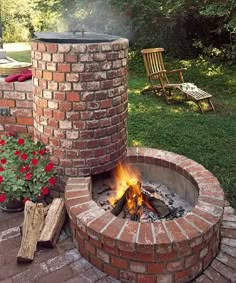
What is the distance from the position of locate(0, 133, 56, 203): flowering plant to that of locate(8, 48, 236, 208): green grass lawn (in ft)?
5.80

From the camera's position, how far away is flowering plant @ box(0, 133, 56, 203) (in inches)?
108

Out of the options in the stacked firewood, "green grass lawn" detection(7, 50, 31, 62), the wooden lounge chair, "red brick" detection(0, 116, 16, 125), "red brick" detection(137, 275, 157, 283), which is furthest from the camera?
"green grass lawn" detection(7, 50, 31, 62)

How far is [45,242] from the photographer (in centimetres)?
246

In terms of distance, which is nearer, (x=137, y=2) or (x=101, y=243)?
(x=101, y=243)

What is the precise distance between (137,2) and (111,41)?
6293 millimetres

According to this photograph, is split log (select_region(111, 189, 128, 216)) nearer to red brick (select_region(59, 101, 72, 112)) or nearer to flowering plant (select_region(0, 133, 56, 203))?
flowering plant (select_region(0, 133, 56, 203))

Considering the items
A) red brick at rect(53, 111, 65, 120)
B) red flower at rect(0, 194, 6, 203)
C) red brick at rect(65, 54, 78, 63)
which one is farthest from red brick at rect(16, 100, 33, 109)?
red flower at rect(0, 194, 6, 203)

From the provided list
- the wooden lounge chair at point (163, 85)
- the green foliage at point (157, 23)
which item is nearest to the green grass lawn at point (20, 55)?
the green foliage at point (157, 23)

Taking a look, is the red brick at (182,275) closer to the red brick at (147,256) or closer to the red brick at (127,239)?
the red brick at (147,256)

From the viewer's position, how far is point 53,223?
257 cm

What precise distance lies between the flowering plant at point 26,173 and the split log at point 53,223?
0.49 ft

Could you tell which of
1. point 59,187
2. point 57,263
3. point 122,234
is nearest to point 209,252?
point 122,234

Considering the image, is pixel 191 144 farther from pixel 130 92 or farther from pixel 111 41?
pixel 130 92

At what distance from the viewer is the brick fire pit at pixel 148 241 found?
2105 millimetres
